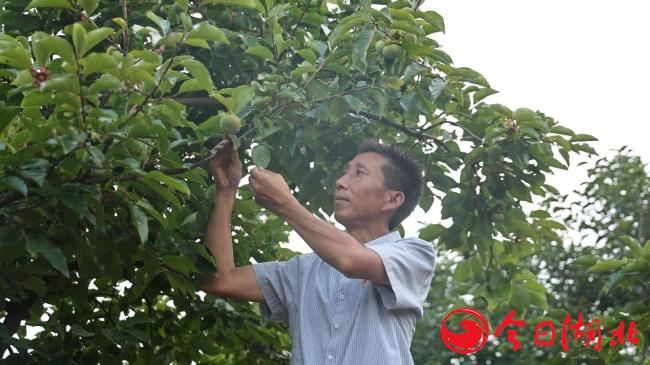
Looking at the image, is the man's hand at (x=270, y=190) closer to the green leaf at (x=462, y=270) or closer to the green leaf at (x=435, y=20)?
the green leaf at (x=435, y=20)

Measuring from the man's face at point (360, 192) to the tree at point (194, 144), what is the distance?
171 millimetres

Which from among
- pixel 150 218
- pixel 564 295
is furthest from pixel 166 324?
pixel 564 295

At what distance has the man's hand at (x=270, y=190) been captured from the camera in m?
2.61

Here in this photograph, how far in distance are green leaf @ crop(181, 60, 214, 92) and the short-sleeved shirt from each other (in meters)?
0.70

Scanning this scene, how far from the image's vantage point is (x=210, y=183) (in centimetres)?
310

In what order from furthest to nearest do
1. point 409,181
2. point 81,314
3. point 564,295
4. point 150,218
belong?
point 564,295 < point 81,314 < point 409,181 < point 150,218

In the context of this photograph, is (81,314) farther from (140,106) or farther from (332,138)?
(140,106)

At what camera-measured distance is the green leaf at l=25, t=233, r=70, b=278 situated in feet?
7.20

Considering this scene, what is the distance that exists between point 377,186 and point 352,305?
0.51 meters

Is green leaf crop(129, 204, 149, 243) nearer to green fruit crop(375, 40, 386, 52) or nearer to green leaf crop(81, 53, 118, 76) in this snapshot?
A: green leaf crop(81, 53, 118, 76)

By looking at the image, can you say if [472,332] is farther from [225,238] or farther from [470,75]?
[225,238]

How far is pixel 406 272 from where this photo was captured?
270 cm

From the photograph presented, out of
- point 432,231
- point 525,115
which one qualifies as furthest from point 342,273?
point 432,231

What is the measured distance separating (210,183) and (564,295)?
892cm
